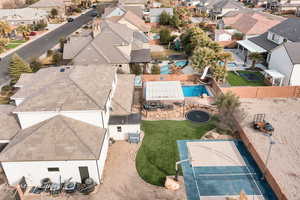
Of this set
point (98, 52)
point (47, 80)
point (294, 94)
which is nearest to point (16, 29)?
point (98, 52)

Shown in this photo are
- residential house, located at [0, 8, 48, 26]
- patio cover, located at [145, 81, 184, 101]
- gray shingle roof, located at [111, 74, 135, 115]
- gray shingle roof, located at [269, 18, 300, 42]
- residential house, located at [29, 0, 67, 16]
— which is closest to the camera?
gray shingle roof, located at [111, 74, 135, 115]

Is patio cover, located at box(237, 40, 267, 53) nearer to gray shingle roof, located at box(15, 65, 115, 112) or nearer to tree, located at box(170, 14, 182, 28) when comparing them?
tree, located at box(170, 14, 182, 28)

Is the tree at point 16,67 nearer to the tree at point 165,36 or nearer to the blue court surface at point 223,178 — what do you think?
the blue court surface at point 223,178

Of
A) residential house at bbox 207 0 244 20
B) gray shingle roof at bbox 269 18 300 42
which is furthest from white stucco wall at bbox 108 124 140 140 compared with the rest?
residential house at bbox 207 0 244 20

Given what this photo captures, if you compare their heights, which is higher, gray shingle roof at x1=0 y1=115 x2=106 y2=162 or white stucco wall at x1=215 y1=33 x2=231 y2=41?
white stucco wall at x1=215 y1=33 x2=231 y2=41

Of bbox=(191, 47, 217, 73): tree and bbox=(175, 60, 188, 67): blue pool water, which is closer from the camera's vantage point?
bbox=(191, 47, 217, 73): tree
